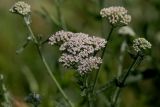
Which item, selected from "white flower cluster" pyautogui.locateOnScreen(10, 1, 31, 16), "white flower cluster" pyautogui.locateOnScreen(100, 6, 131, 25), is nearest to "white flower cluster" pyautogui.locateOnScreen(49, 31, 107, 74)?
"white flower cluster" pyautogui.locateOnScreen(100, 6, 131, 25)

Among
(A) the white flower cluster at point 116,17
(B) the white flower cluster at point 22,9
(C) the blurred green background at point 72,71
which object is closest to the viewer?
(A) the white flower cluster at point 116,17

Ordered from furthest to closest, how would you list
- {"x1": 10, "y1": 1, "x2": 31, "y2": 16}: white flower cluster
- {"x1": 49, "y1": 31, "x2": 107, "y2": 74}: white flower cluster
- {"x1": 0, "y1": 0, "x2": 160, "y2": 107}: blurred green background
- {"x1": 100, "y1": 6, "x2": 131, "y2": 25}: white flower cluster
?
{"x1": 0, "y1": 0, "x2": 160, "y2": 107}: blurred green background < {"x1": 10, "y1": 1, "x2": 31, "y2": 16}: white flower cluster < {"x1": 100, "y1": 6, "x2": 131, "y2": 25}: white flower cluster < {"x1": 49, "y1": 31, "x2": 107, "y2": 74}: white flower cluster

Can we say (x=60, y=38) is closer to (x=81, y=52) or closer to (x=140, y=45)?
(x=81, y=52)

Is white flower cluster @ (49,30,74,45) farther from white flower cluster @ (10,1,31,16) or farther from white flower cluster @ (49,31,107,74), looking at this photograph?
white flower cluster @ (10,1,31,16)

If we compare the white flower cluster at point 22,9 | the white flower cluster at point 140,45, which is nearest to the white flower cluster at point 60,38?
the white flower cluster at point 22,9

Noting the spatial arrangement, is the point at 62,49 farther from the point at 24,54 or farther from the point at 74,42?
the point at 24,54

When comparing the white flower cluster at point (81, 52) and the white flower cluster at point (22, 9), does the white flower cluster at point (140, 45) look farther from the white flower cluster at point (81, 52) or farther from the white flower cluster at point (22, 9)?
the white flower cluster at point (22, 9)
